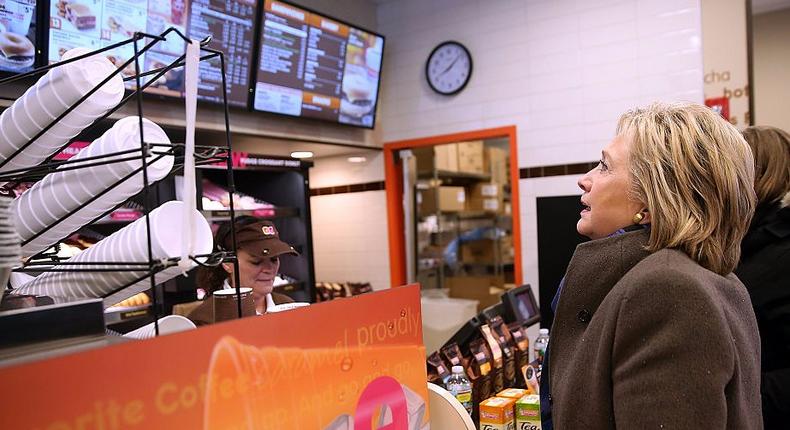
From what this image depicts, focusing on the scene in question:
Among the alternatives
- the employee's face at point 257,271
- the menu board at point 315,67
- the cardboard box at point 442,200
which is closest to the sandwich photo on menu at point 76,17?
the menu board at point 315,67

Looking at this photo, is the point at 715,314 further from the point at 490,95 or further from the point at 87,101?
the point at 490,95

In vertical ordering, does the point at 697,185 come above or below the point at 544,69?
below

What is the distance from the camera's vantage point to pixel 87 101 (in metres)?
0.99

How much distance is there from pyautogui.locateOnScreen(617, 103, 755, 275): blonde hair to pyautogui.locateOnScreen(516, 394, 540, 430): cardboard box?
0.61 m

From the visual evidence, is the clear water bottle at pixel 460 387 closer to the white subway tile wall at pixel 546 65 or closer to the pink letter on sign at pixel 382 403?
the pink letter on sign at pixel 382 403

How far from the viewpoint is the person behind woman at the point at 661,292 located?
1074 millimetres

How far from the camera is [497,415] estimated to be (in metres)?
1.59

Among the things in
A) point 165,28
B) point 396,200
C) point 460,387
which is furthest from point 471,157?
point 460,387

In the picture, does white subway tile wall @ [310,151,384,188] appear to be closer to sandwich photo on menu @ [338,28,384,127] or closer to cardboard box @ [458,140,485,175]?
sandwich photo on menu @ [338,28,384,127]

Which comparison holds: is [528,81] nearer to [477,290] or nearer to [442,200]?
[477,290]

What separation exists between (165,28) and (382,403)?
9.90ft

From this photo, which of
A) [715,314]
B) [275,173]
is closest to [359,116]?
[275,173]

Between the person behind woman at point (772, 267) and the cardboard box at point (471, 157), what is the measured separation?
15.1 ft

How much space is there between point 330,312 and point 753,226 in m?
1.73
